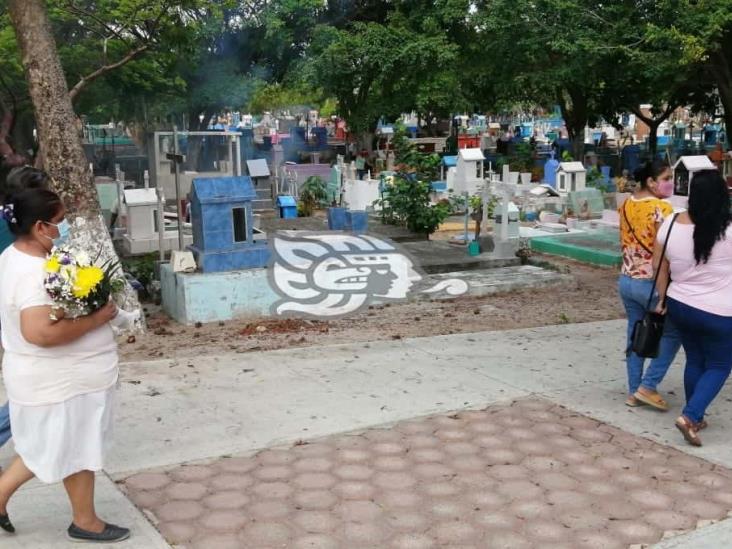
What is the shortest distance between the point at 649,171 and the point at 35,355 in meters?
3.68

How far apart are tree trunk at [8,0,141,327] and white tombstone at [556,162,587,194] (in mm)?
12525

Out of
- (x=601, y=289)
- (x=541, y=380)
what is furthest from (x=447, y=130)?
(x=541, y=380)

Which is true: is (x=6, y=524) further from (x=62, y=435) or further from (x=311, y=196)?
(x=311, y=196)

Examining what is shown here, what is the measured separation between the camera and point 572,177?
60.3 ft

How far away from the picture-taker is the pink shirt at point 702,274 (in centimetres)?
438

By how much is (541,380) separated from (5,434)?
3.55m

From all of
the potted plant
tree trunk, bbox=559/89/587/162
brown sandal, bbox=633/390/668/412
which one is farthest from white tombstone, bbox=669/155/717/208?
tree trunk, bbox=559/89/587/162

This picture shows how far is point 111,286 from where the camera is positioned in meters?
3.24

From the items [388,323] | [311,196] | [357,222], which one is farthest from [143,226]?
[311,196]

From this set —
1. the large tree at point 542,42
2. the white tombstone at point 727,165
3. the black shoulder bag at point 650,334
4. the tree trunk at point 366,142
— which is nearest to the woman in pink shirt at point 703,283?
the black shoulder bag at point 650,334

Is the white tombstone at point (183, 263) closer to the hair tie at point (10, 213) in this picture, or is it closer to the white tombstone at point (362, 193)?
the hair tie at point (10, 213)

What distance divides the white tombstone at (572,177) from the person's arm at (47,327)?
16.0 metres

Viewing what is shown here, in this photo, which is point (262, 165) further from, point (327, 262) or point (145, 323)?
point (145, 323)

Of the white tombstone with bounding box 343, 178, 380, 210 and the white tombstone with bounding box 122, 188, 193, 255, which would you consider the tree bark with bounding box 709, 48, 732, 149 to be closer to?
the white tombstone with bounding box 343, 178, 380, 210
